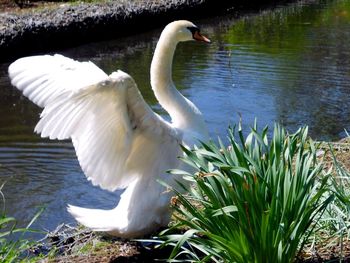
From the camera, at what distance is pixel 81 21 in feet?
49.8

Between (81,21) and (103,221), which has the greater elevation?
(103,221)

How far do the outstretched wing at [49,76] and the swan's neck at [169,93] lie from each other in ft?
2.44

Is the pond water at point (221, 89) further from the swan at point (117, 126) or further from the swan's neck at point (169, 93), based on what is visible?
the swan at point (117, 126)

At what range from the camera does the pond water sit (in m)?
7.06

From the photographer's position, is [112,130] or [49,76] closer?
[49,76]

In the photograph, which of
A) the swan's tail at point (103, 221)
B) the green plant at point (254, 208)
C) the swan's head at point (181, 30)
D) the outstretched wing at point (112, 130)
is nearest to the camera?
the green plant at point (254, 208)

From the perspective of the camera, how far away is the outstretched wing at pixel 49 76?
4352 millimetres

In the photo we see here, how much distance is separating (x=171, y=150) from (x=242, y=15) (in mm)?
15380

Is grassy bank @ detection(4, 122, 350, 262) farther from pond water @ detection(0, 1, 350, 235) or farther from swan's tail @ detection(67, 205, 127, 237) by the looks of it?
pond water @ detection(0, 1, 350, 235)

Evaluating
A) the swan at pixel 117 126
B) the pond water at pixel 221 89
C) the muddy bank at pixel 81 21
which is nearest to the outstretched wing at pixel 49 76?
the swan at pixel 117 126

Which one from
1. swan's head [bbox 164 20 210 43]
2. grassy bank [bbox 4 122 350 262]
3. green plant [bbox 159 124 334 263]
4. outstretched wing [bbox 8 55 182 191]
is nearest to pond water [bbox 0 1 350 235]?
swan's head [bbox 164 20 210 43]

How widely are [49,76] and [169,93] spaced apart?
105cm

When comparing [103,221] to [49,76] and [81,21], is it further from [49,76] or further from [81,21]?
[81,21]

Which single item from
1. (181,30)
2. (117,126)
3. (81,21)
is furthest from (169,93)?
(81,21)
